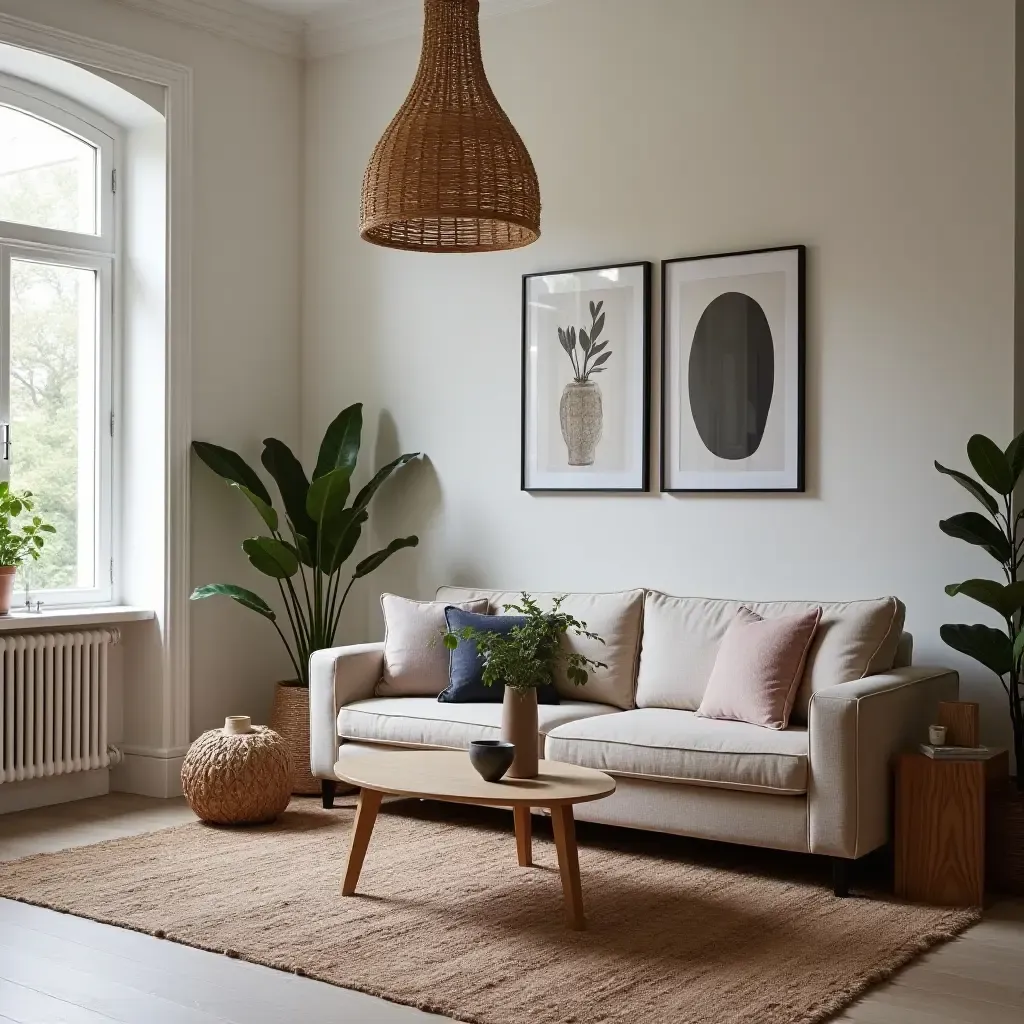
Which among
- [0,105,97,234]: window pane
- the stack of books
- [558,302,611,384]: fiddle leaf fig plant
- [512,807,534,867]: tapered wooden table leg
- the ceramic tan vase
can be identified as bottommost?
[512,807,534,867]: tapered wooden table leg

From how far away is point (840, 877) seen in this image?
3840 millimetres

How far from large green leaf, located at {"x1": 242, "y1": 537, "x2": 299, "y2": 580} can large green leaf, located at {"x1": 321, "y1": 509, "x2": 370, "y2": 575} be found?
0.52 ft

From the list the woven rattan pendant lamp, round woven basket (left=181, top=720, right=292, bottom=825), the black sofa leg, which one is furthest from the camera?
round woven basket (left=181, top=720, right=292, bottom=825)

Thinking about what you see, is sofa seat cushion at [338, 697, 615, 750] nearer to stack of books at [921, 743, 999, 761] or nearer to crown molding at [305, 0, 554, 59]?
stack of books at [921, 743, 999, 761]

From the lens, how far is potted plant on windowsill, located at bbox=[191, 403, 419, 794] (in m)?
5.30

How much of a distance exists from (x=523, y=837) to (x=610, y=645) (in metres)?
0.98

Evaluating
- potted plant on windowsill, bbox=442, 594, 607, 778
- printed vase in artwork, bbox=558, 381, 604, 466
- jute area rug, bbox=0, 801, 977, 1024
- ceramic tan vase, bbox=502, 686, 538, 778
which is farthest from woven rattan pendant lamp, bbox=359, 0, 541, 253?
jute area rug, bbox=0, 801, 977, 1024

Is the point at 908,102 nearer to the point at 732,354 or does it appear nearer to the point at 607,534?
the point at 732,354

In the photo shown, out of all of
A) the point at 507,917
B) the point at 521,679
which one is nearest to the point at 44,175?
the point at 521,679

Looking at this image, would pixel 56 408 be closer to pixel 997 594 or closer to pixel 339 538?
pixel 339 538

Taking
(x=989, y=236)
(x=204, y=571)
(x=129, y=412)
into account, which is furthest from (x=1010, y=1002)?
(x=129, y=412)

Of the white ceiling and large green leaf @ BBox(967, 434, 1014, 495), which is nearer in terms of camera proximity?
large green leaf @ BBox(967, 434, 1014, 495)

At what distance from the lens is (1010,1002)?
3.01m

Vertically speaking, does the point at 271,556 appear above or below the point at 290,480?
below
